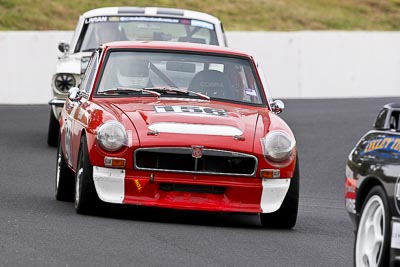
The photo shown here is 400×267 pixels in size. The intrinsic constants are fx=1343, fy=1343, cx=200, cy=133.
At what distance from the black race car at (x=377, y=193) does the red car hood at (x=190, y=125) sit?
217 cm

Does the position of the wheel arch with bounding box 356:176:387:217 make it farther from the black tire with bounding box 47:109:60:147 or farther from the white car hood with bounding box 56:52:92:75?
the black tire with bounding box 47:109:60:147

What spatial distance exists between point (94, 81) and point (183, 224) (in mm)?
1783

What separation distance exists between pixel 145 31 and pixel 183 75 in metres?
4.98

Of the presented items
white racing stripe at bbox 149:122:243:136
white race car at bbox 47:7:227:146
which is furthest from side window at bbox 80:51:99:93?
white race car at bbox 47:7:227:146

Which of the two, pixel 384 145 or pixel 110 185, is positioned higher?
pixel 384 145

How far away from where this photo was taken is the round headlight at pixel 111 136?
9727 mm

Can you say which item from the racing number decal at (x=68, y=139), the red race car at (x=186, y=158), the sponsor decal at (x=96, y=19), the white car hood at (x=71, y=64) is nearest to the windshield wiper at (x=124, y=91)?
the red race car at (x=186, y=158)

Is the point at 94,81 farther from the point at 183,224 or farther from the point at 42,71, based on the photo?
the point at 42,71

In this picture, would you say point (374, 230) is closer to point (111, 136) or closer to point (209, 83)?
point (111, 136)

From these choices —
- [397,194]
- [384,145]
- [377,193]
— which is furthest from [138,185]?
[397,194]

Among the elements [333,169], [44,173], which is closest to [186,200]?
[44,173]

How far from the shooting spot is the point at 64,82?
15.8m

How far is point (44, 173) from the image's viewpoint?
13.5 metres

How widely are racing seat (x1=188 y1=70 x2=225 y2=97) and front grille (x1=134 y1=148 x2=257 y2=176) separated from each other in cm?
140
